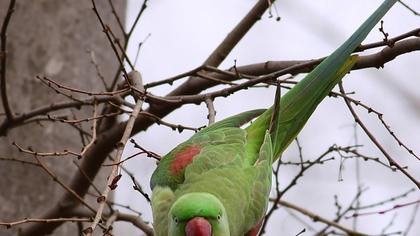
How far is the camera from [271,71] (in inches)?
111

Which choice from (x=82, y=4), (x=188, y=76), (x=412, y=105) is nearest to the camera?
(x=188, y=76)

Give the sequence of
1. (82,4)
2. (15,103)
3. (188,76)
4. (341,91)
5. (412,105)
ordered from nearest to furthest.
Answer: (341,91)
(188,76)
(15,103)
(82,4)
(412,105)

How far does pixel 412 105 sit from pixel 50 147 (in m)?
2.92

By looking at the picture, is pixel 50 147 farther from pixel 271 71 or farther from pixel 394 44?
pixel 394 44

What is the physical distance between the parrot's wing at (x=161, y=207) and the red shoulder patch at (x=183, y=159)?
78 millimetres

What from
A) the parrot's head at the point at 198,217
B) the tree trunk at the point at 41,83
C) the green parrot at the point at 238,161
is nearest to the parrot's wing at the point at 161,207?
the green parrot at the point at 238,161

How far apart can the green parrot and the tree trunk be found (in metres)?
1.04

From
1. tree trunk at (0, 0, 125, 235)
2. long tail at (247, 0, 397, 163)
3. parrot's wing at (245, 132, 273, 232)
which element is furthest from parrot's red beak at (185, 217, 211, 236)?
tree trunk at (0, 0, 125, 235)

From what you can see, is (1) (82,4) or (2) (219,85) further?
(1) (82,4)

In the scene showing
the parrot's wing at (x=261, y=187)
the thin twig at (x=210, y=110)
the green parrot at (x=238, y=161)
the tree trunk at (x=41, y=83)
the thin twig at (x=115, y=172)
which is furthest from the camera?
the tree trunk at (x=41, y=83)

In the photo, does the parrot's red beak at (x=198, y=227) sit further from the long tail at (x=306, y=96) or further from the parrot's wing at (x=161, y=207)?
the long tail at (x=306, y=96)

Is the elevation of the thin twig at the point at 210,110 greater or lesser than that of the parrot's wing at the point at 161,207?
greater

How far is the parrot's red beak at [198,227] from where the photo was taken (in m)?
2.16

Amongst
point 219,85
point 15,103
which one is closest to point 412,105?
point 219,85
